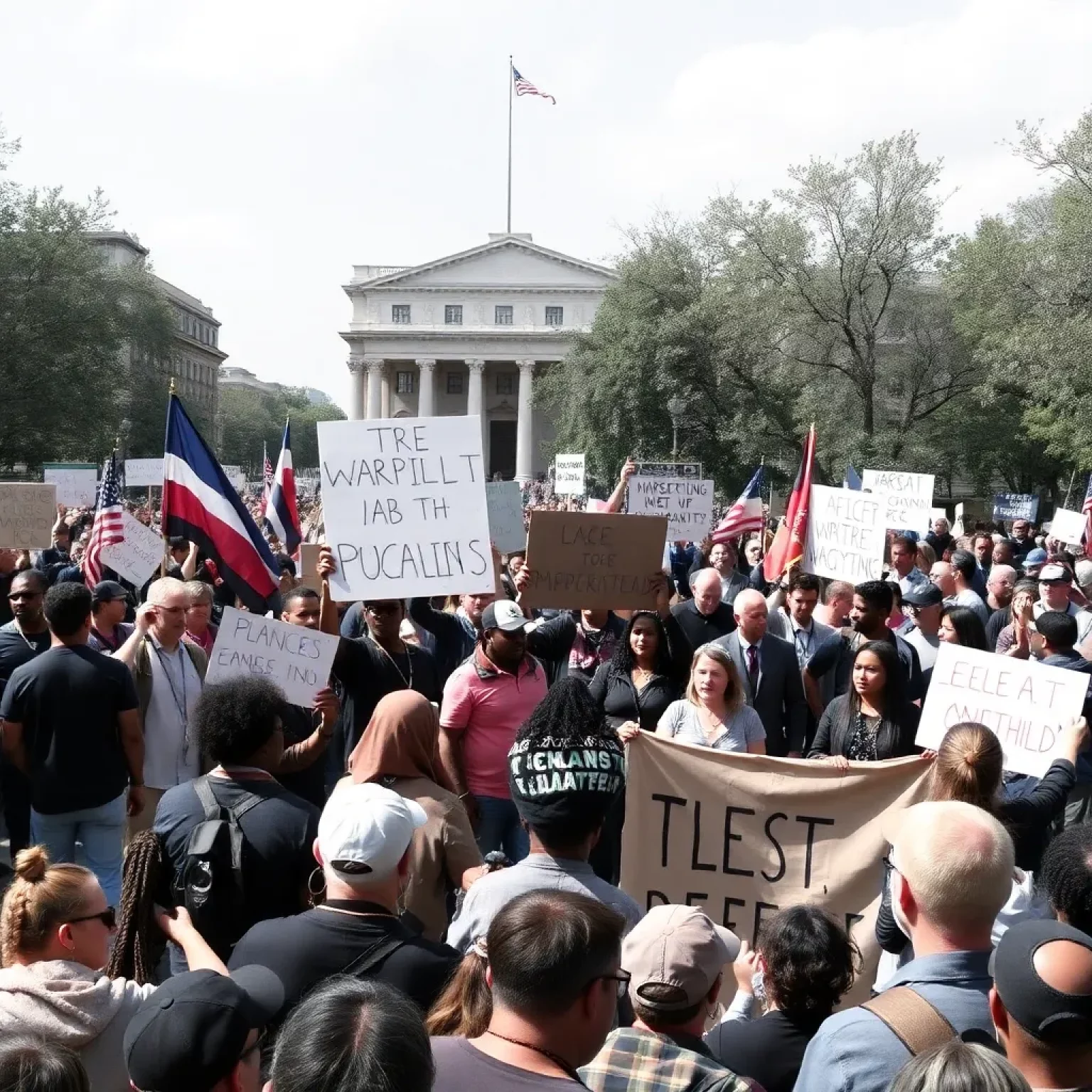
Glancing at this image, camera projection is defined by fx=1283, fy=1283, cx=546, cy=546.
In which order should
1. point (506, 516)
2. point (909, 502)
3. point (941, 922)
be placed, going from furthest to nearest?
1. point (506, 516)
2. point (909, 502)
3. point (941, 922)

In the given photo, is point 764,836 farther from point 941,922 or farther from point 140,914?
point 140,914

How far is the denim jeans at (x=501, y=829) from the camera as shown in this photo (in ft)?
20.0

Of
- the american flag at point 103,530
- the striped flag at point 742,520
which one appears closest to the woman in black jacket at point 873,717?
the american flag at point 103,530

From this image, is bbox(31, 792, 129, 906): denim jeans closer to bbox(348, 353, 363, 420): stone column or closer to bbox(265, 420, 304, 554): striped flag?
bbox(265, 420, 304, 554): striped flag

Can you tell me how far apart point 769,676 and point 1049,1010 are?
15.7 ft

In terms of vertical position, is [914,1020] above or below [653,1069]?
above

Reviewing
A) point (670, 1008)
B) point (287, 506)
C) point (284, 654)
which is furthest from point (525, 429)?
point (670, 1008)

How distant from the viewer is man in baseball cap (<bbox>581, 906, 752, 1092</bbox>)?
2.60 m

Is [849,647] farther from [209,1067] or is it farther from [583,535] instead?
[209,1067]

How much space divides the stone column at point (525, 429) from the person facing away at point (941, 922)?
8052 cm

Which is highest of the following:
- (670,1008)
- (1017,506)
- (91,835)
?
(1017,506)

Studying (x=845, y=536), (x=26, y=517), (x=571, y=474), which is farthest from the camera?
(x=571, y=474)

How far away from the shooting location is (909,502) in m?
12.5

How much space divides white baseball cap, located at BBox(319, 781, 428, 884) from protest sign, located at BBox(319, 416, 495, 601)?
9.91ft
